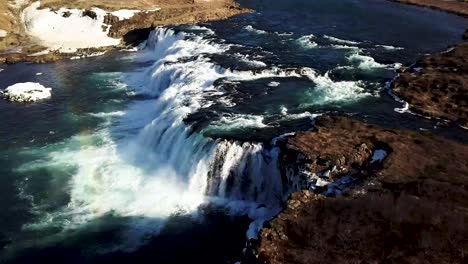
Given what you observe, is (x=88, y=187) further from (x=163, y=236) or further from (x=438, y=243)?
(x=438, y=243)

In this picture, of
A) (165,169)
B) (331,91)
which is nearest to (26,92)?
(165,169)

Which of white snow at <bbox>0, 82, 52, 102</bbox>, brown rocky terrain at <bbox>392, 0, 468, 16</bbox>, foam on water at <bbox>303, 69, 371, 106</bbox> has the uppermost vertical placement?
brown rocky terrain at <bbox>392, 0, 468, 16</bbox>

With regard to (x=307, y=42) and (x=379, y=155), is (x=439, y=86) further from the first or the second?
(x=307, y=42)

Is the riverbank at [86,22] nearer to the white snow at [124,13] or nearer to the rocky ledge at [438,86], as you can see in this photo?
the white snow at [124,13]

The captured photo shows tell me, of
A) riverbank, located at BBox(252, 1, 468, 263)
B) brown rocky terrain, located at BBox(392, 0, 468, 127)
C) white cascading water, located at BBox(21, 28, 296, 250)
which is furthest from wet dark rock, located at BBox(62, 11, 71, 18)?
riverbank, located at BBox(252, 1, 468, 263)

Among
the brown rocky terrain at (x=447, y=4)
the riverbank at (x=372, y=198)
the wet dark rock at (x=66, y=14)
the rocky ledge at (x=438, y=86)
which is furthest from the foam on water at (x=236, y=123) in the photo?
the brown rocky terrain at (x=447, y=4)

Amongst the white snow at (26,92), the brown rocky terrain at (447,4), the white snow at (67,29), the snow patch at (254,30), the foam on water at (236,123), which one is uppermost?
the brown rocky terrain at (447,4)

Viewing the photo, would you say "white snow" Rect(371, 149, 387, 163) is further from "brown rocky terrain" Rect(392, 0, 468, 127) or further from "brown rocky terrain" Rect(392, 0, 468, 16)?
"brown rocky terrain" Rect(392, 0, 468, 16)
